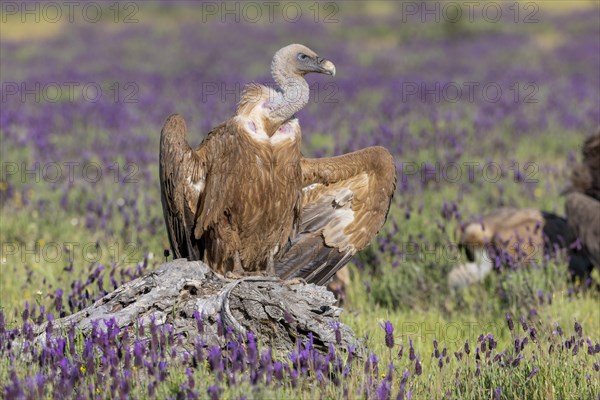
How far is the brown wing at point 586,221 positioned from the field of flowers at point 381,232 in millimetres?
243

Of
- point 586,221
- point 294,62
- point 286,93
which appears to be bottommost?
point 586,221

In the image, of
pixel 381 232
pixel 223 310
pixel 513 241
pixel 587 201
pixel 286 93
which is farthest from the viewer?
pixel 381 232

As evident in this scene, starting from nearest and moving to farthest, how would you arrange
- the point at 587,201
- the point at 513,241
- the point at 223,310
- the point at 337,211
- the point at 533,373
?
the point at 533,373 < the point at 223,310 < the point at 337,211 < the point at 587,201 < the point at 513,241

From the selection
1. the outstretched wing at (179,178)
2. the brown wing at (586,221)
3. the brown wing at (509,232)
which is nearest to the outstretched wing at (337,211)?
the outstretched wing at (179,178)

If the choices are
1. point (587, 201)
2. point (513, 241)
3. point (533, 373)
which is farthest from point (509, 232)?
point (533, 373)

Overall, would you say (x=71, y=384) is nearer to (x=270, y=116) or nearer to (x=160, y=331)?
(x=160, y=331)

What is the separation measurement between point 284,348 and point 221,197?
3.31 ft

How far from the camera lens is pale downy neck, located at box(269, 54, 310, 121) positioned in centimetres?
441

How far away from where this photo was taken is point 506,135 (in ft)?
36.0

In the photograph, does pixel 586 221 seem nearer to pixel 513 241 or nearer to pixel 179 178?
pixel 513 241

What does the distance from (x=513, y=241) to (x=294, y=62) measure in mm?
2657

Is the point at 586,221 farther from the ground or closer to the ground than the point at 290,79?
closer to the ground

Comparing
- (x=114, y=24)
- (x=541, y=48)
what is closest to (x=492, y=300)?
(x=541, y=48)

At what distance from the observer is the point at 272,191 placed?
452 centimetres
